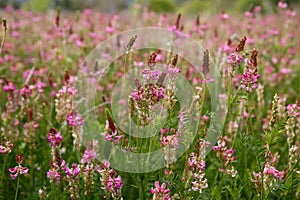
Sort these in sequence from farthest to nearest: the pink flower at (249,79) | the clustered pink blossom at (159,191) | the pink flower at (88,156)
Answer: the pink flower at (88,156) → the pink flower at (249,79) → the clustered pink blossom at (159,191)

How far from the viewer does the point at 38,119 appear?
9.30 feet

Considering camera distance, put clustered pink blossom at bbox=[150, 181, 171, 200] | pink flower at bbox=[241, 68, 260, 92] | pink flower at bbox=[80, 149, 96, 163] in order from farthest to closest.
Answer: pink flower at bbox=[80, 149, 96, 163] < pink flower at bbox=[241, 68, 260, 92] < clustered pink blossom at bbox=[150, 181, 171, 200]

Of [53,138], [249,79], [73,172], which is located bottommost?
[73,172]

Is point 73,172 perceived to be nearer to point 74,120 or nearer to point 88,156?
point 88,156

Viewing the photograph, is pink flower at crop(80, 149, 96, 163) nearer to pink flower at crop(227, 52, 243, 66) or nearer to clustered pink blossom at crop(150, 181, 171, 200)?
clustered pink blossom at crop(150, 181, 171, 200)

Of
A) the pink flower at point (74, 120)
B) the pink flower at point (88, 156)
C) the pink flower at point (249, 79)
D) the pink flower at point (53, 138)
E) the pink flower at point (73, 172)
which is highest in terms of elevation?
the pink flower at point (249, 79)

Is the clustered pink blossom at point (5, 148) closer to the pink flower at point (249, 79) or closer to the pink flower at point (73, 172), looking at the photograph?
the pink flower at point (73, 172)

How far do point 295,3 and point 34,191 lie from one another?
1472 cm

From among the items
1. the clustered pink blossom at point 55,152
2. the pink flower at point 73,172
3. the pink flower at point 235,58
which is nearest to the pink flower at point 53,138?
the clustered pink blossom at point 55,152

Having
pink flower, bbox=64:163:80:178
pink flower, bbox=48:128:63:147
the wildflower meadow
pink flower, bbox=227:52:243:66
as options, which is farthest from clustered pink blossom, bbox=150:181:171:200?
pink flower, bbox=227:52:243:66

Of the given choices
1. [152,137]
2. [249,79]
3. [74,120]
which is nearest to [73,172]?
[74,120]

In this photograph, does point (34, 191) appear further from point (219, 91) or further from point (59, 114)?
point (219, 91)

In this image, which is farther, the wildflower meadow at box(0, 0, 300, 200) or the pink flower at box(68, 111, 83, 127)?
the pink flower at box(68, 111, 83, 127)

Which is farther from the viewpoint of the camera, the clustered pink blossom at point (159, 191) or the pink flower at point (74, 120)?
the pink flower at point (74, 120)
